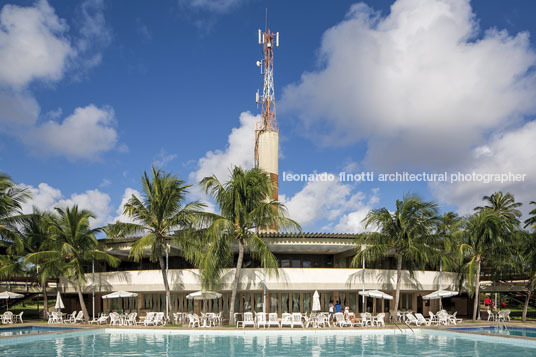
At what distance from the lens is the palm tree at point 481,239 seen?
29375mm

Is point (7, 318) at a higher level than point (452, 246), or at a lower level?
lower

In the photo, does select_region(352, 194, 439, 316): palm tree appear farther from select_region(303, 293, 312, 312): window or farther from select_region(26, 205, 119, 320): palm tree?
select_region(26, 205, 119, 320): palm tree

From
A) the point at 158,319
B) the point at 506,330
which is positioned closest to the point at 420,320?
the point at 506,330

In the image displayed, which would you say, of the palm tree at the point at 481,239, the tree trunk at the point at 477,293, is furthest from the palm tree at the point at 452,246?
the tree trunk at the point at 477,293

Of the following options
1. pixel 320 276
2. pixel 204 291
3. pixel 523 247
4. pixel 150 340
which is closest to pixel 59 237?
pixel 204 291

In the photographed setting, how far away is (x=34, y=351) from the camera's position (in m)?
18.2

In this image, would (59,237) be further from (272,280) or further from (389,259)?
(389,259)

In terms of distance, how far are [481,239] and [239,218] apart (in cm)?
1497

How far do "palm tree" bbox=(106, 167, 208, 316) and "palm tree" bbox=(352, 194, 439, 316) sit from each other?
10090 millimetres

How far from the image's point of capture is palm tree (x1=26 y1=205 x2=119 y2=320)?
29188mm

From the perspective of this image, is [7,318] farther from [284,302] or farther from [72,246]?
[284,302]

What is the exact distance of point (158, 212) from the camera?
27.4 meters

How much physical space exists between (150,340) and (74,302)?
70.1 ft

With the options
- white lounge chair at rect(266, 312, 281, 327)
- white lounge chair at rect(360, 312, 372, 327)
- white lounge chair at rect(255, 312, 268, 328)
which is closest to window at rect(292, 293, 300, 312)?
white lounge chair at rect(266, 312, 281, 327)
